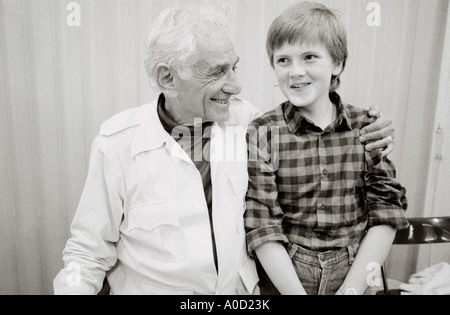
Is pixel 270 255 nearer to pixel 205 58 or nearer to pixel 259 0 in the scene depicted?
pixel 205 58

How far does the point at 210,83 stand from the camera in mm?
1293

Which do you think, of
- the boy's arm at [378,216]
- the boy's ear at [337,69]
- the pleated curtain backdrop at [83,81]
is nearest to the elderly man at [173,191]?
the boy's arm at [378,216]

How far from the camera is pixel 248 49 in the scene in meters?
1.77

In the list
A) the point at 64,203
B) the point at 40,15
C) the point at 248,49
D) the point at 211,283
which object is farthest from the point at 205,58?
the point at 64,203

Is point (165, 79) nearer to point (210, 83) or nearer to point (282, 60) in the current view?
point (210, 83)

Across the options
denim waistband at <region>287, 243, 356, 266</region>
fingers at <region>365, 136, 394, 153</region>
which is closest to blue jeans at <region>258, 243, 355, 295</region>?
denim waistband at <region>287, 243, 356, 266</region>

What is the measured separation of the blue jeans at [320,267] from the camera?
1.28m

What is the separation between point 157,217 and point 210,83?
46 centimetres

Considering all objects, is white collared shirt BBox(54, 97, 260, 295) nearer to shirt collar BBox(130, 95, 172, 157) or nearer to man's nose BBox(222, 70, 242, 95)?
shirt collar BBox(130, 95, 172, 157)

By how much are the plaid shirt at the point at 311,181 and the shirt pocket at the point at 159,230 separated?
0.75ft

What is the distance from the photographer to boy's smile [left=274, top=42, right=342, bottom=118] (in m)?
1.20

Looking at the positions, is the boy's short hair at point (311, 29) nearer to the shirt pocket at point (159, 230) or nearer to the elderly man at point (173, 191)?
the elderly man at point (173, 191)

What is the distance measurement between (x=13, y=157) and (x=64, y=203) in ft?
0.99

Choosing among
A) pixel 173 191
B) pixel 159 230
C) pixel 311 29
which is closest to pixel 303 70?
pixel 311 29
